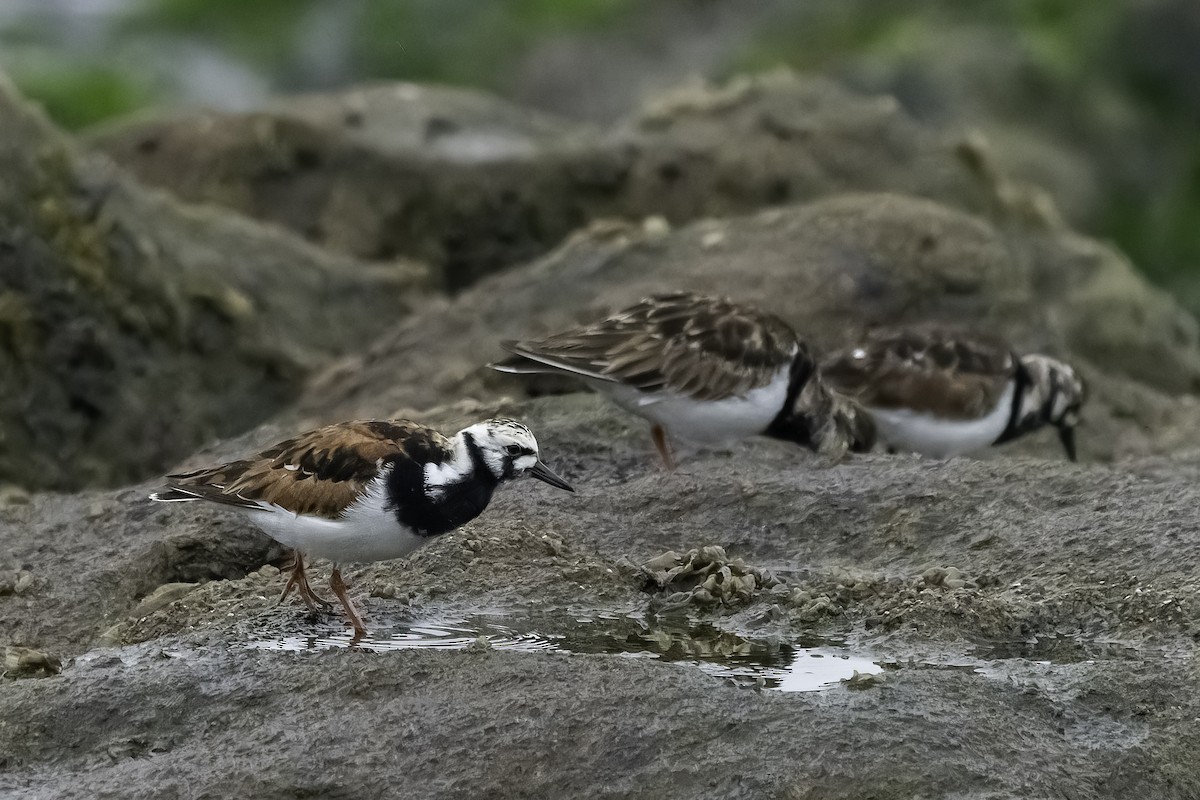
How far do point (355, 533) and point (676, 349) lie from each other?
2526 millimetres

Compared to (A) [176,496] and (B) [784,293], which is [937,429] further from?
(A) [176,496]

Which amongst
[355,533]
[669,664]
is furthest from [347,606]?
[669,664]

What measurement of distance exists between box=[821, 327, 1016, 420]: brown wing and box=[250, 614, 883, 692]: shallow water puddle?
131 inches

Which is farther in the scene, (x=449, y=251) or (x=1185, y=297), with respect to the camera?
(x=1185, y=297)

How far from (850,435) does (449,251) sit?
15.5 feet

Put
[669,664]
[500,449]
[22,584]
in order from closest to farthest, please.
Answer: [669,664] < [500,449] < [22,584]

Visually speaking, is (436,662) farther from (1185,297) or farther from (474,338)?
(1185,297)

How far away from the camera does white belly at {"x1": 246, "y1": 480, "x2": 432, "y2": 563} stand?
5.28 m

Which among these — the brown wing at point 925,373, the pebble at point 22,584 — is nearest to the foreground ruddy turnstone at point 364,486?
the pebble at point 22,584

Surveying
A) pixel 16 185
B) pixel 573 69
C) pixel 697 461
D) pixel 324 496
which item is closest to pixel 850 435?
pixel 697 461

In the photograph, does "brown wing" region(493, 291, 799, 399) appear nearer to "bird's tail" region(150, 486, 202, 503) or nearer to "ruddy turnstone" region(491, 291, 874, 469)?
"ruddy turnstone" region(491, 291, 874, 469)

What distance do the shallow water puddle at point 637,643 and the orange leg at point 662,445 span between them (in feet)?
7.02

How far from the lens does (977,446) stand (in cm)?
872

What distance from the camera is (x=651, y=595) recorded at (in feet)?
18.2
